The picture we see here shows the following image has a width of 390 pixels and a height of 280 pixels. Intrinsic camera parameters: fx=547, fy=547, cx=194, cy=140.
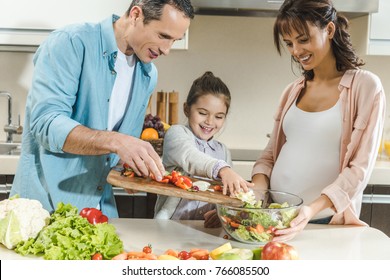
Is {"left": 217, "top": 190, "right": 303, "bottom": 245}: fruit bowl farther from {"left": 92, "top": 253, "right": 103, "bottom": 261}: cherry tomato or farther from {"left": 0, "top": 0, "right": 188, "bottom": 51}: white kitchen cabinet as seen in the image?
{"left": 0, "top": 0, "right": 188, "bottom": 51}: white kitchen cabinet

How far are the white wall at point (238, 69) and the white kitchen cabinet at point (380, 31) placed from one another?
35 centimetres

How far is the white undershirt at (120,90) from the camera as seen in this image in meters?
1.85

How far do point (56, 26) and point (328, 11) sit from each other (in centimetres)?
144

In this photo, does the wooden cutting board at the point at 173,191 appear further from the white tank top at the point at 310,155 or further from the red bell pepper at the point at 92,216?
the white tank top at the point at 310,155

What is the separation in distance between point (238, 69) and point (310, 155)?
139 cm

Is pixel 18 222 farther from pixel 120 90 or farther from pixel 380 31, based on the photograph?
pixel 380 31

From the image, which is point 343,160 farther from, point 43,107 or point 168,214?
point 43,107

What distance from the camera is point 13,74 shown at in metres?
3.03

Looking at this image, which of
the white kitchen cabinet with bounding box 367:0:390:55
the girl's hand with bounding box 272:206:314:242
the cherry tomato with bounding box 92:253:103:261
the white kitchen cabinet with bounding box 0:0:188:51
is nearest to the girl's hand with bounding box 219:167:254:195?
the girl's hand with bounding box 272:206:314:242

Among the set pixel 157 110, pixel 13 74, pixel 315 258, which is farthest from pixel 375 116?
pixel 13 74

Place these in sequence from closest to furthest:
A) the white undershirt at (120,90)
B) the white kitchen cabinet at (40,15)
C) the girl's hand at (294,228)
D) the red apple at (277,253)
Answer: the red apple at (277,253) → the girl's hand at (294,228) → the white undershirt at (120,90) → the white kitchen cabinet at (40,15)

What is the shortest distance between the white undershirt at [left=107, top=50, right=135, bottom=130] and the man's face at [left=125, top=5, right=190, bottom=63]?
0.10 m

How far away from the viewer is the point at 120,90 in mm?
1872

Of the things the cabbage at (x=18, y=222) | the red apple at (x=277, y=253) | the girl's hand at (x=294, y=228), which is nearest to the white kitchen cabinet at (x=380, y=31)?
the girl's hand at (x=294, y=228)
